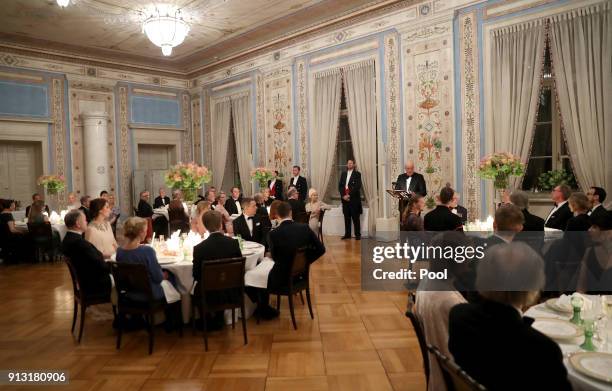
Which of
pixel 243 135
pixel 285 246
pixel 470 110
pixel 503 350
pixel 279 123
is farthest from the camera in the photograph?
pixel 243 135

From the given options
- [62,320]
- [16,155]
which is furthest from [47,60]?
[62,320]

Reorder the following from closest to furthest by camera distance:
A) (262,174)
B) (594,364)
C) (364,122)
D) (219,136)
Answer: (594,364), (364,122), (262,174), (219,136)

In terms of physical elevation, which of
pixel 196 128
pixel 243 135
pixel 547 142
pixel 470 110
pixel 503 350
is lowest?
pixel 503 350

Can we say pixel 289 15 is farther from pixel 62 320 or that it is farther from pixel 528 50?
pixel 62 320

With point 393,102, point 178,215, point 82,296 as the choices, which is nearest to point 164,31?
point 178,215

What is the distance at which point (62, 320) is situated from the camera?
4922 mm

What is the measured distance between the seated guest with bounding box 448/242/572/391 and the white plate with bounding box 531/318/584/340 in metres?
0.34

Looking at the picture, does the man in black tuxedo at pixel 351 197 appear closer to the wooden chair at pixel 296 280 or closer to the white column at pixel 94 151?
the wooden chair at pixel 296 280

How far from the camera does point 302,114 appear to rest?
10594 millimetres

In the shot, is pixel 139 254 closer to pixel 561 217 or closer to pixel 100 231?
pixel 100 231

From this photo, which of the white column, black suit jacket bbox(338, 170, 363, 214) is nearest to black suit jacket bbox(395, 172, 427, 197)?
black suit jacket bbox(338, 170, 363, 214)

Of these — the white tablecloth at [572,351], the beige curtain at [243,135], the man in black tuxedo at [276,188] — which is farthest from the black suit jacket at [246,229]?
the beige curtain at [243,135]

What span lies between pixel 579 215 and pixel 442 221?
122 cm

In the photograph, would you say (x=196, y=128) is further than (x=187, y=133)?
No
